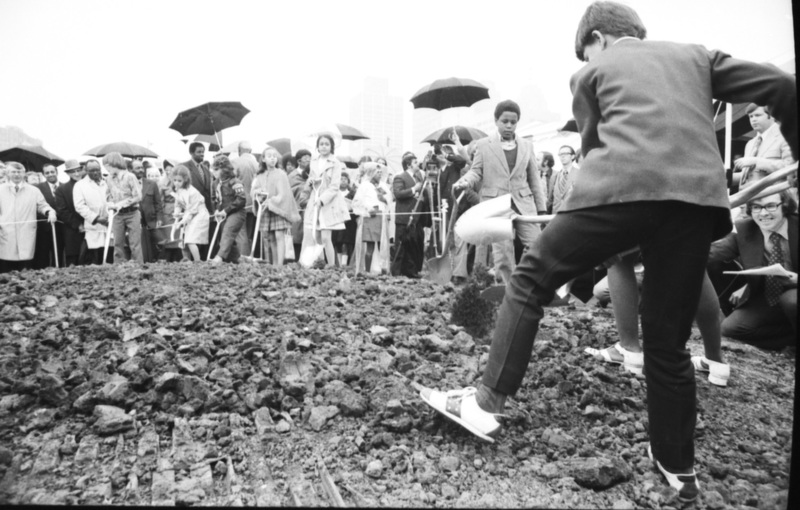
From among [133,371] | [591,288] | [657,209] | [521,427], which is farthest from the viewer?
[591,288]

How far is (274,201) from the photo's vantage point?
24.8ft

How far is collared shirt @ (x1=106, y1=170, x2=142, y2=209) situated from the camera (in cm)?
812

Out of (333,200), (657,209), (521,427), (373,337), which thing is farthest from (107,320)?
(333,200)

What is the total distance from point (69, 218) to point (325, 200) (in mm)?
3841

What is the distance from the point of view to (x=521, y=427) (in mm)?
2600

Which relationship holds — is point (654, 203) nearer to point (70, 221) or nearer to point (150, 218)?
point (150, 218)

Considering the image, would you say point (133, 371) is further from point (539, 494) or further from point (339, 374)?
point (539, 494)

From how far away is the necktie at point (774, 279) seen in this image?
4230mm

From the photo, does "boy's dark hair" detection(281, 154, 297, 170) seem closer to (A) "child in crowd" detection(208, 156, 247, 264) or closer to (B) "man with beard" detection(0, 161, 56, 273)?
(A) "child in crowd" detection(208, 156, 247, 264)

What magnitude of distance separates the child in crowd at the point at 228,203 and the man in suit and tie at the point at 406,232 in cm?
214

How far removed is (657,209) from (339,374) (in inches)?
69.7

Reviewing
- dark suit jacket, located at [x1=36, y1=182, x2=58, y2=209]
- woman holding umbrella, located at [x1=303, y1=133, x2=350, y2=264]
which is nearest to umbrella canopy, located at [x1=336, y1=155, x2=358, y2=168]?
woman holding umbrella, located at [x1=303, y1=133, x2=350, y2=264]

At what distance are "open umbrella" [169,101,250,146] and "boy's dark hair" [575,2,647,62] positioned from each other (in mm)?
8163

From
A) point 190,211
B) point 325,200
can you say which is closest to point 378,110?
point 325,200
